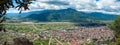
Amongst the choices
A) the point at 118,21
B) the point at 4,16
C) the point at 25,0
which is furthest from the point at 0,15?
the point at 118,21

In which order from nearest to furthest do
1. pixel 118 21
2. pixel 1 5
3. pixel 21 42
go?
pixel 1 5, pixel 21 42, pixel 118 21

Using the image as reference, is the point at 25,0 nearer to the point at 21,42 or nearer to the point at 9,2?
the point at 9,2

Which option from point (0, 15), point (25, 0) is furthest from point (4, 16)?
point (25, 0)

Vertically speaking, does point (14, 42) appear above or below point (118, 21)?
above

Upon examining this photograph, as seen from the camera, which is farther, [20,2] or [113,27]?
[113,27]

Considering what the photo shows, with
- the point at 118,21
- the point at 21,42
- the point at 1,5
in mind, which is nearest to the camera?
the point at 1,5

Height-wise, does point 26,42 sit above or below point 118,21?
above

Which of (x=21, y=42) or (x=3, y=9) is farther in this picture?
(x=21, y=42)

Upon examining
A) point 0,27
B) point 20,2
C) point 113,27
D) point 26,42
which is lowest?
point 113,27

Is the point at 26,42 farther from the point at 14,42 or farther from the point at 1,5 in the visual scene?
the point at 1,5
